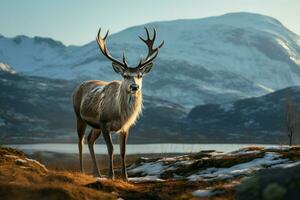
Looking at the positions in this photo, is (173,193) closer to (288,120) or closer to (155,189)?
(155,189)

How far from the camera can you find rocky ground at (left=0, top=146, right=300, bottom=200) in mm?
10453

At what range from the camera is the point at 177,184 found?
19.5m

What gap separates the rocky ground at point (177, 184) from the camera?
1045cm

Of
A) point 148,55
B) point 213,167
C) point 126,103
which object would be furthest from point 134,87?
point 213,167

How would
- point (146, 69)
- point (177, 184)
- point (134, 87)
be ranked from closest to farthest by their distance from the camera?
point (177, 184) → point (134, 87) → point (146, 69)

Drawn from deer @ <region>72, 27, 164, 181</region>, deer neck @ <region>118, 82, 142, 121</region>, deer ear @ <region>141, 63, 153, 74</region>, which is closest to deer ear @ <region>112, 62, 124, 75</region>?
deer @ <region>72, 27, 164, 181</region>

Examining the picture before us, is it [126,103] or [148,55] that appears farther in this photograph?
[148,55]

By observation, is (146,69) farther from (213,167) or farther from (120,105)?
(213,167)

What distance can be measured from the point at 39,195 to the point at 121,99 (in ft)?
30.9

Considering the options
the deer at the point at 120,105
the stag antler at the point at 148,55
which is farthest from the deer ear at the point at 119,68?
the stag antler at the point at 148,55

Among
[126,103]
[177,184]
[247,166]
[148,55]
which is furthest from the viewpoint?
[148,55]

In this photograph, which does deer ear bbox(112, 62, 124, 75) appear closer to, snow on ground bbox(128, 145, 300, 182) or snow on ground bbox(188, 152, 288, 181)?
snow on ground bbox(128, 145, 300, 182)

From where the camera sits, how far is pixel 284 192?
10016 millimetres

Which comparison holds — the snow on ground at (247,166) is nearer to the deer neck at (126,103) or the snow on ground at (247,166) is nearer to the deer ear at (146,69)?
the deer neck at (126,103)
